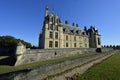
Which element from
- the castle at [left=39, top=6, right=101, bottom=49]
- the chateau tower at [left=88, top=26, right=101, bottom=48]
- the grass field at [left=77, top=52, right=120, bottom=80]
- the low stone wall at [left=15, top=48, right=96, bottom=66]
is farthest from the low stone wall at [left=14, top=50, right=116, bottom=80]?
the chateau tower at [left=88, top=26, right=101, bottom=48]

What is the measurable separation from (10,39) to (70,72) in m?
46.4

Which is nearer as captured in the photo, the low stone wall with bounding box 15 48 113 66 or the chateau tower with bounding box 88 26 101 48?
the low stone wall with bounding box 15 48 113 66

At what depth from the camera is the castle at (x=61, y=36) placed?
42.4 m

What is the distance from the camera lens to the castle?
4238 centimetres

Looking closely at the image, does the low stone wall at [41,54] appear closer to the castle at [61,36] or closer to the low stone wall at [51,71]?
the castle at [61,36]

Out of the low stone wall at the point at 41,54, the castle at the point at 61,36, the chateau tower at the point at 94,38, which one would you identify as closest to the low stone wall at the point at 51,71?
the low stone wall at the point at 41,54

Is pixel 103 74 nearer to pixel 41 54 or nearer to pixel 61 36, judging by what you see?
pixel 41 54

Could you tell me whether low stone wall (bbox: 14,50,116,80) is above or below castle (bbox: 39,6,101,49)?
below

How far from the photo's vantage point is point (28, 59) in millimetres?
26641

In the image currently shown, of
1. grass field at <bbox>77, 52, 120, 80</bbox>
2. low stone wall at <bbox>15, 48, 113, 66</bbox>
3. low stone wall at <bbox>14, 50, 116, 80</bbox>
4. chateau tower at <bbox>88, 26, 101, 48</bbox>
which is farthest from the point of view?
chateau tower at <bbox>88, 26, 101, 48</bbox>

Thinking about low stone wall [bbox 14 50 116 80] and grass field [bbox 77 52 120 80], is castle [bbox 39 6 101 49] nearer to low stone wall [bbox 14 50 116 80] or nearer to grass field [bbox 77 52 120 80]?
low stone wall [bbox 14 50 116 80]

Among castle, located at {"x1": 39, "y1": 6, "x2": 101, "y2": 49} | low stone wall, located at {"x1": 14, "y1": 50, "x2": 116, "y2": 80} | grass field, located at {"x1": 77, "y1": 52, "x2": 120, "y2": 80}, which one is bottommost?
grass field, located at {"x1": 77, "y1": 52, "x2": 120, "y2": 80}

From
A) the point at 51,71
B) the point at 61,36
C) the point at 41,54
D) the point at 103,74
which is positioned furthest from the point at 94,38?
the point at 51,71

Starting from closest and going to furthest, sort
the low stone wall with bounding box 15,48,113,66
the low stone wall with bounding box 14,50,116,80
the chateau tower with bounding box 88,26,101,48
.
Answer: the low stone wall with bounding box 14,50,116,80 < the low stone wall with bounding box 15,48,113,66 < the chateau tower with bounding box 88,26,101,48
